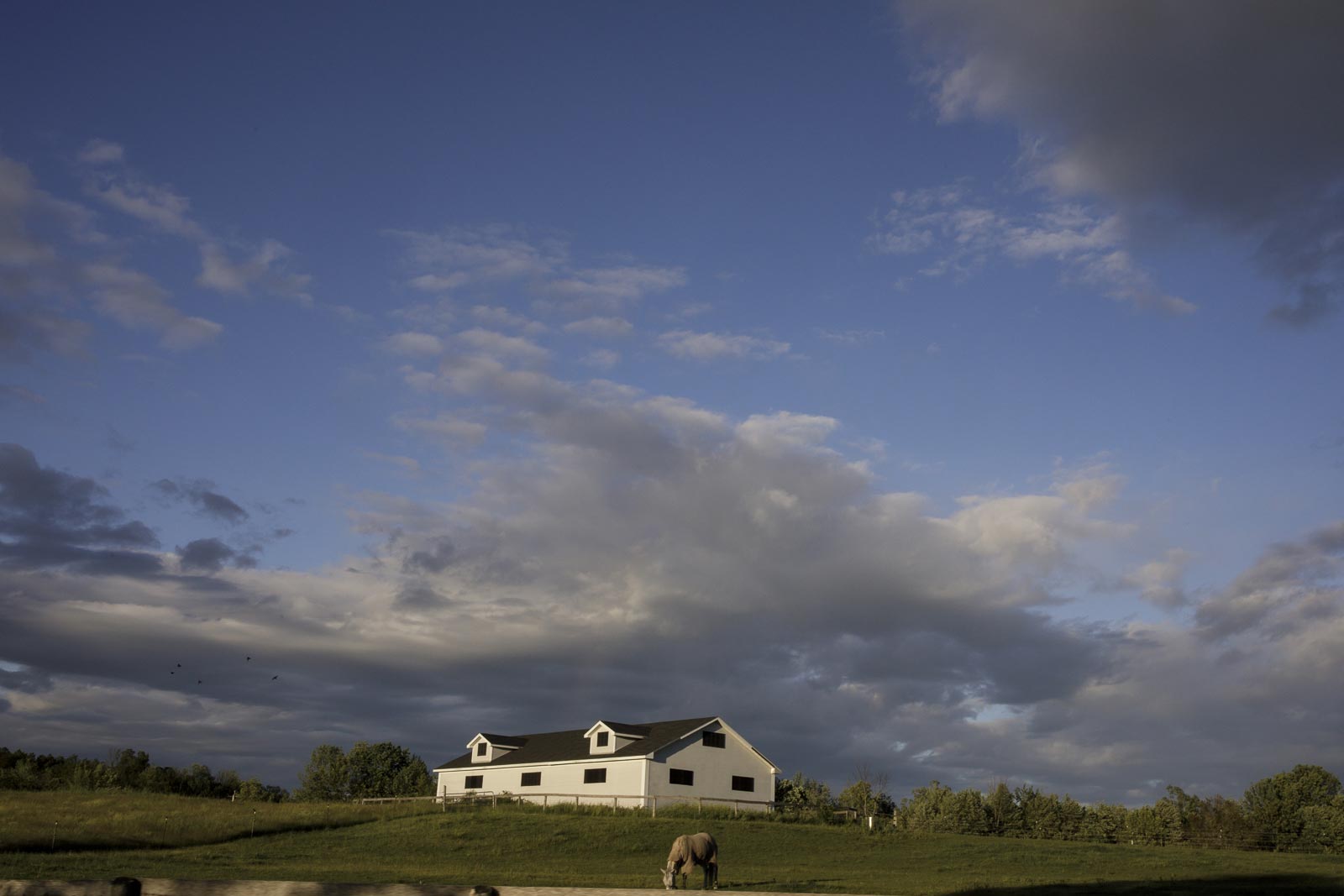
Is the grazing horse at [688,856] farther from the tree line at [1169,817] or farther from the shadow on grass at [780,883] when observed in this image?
the tree line at [1169,817]

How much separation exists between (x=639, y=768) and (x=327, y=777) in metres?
72.6

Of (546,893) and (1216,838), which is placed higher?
(546,893)

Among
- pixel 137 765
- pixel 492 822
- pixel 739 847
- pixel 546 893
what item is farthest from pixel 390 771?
pixel 546 893

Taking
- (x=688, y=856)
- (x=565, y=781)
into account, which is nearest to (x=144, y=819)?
(x=688, y=856)

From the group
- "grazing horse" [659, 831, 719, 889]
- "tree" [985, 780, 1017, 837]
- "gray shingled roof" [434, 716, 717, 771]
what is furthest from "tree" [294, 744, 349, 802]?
"grazing horse" [659, 831, 719, 889]

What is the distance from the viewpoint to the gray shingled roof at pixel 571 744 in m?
75.4

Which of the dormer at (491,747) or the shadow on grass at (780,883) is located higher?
the dormer at (491,747)

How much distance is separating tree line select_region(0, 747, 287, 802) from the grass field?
23708 mm

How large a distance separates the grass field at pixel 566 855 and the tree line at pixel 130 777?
933 inches

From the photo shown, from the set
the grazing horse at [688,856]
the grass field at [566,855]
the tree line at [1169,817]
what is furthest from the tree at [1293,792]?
the grazing horse at [688,856]

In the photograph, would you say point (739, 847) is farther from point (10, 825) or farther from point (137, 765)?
point (137, 765)

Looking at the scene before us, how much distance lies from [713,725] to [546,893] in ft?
245

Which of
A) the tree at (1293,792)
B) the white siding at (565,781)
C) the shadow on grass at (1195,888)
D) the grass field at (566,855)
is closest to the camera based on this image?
the shadow on grass at (1195,888)

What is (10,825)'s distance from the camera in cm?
4419
